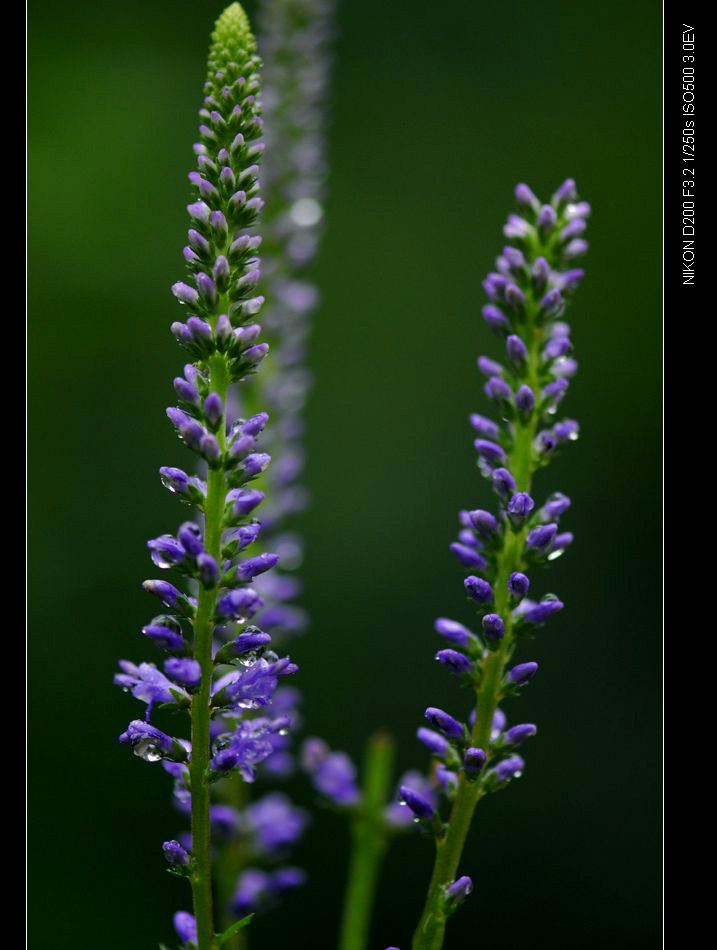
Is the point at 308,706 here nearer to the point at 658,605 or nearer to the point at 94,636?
the point at 94,636

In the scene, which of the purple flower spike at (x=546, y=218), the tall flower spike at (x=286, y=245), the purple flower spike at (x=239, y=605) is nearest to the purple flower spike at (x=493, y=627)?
the purple flower spike at (x=239, y=605)

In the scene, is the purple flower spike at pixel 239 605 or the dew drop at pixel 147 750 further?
the dew drop at pixel 147 750

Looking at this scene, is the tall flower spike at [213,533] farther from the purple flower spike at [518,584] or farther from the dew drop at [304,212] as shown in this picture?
the dew drop at [304,212]

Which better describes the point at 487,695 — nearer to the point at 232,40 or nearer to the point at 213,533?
the point at 213,533

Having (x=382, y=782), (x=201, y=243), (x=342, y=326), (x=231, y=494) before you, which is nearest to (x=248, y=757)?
(x=231, y=494)

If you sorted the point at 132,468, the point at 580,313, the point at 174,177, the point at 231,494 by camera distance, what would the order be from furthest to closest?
the point at 580,313
the point at 174,177
the point at 132,468
the point at 231,494
